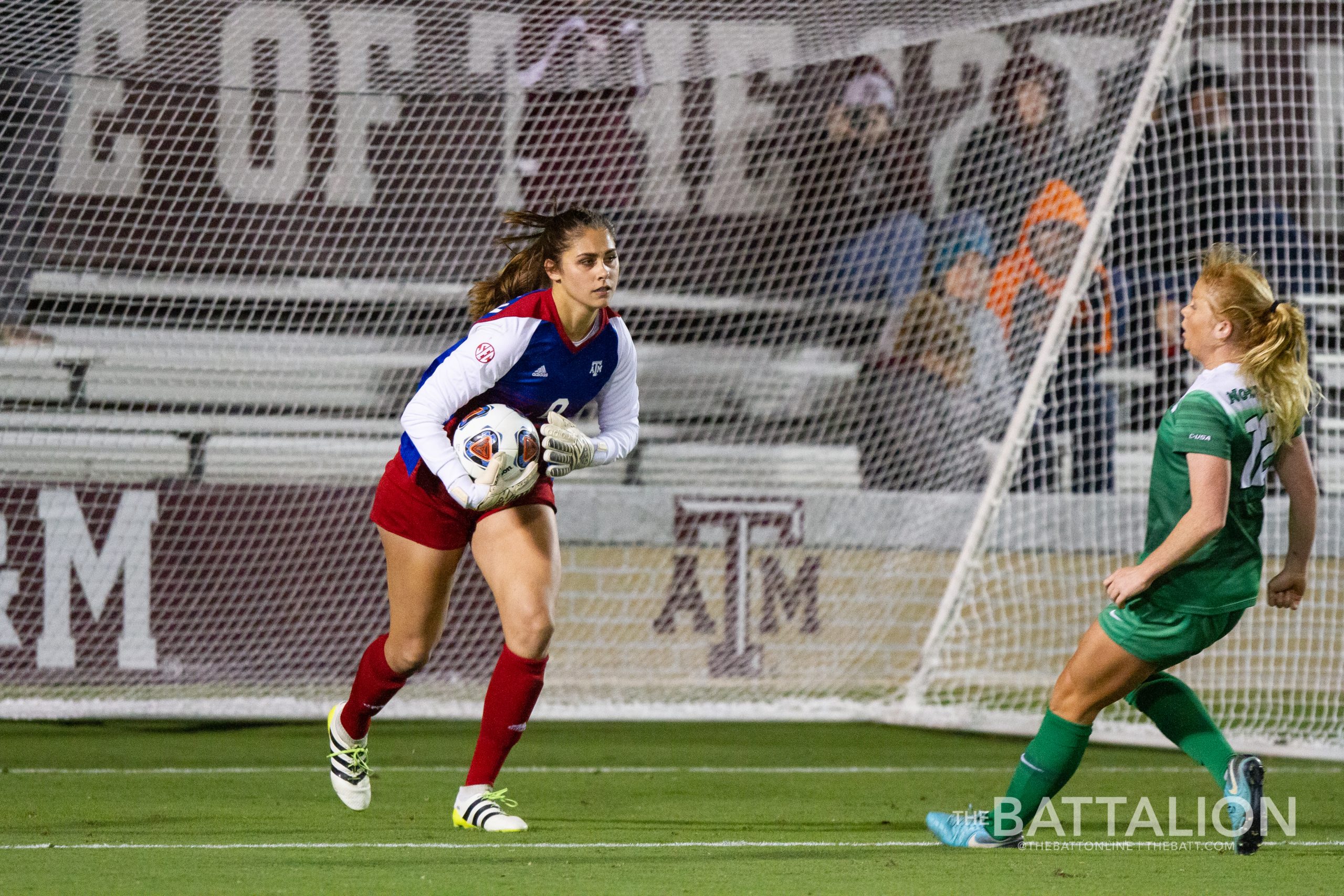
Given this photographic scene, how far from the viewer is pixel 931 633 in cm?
726

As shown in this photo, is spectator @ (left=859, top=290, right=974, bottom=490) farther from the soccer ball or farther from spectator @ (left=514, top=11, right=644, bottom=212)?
the soccer ball

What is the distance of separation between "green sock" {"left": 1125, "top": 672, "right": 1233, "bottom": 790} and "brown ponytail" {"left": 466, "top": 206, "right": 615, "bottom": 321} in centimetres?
176

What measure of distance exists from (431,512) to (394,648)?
1.37 feet

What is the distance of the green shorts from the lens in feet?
12.0

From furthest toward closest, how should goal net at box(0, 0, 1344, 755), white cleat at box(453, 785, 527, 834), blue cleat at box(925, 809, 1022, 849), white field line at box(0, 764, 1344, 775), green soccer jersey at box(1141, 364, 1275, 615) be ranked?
goal net at box(0, 0, 1344, 755), white field line at box(0, 764, 1344, 775), white cleat at box(453, 785, 527, 834), blue cleat at box(925, 809, 1022, 849), green soccer jersey at box(1141, 364, 1275, 615)

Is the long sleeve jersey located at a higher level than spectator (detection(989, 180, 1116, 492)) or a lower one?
lower

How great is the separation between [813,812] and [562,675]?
10.5 feet

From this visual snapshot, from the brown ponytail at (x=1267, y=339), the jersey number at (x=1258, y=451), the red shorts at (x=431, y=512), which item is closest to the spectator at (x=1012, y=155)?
the brown ponytail at (x=1267, y=339)

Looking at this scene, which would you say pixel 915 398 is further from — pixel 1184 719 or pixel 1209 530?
pixel 1209 530

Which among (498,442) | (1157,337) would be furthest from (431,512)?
(1157,337)

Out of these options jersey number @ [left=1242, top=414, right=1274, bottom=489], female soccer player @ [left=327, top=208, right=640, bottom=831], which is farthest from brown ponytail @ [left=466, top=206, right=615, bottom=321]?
jersey number @ [left=1242, top=414, right=1274, bottom=489]

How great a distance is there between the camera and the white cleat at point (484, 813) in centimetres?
417

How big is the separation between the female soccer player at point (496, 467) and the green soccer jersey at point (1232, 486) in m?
1.42

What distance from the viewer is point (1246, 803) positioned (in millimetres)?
3625
